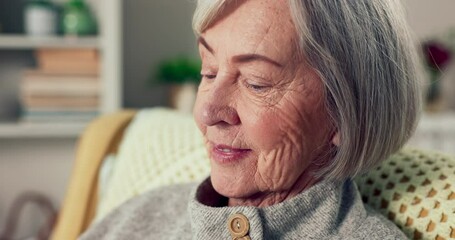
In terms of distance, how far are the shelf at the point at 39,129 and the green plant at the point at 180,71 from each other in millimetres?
408

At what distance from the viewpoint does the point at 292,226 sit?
100 cm

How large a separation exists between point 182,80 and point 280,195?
6.44 ft

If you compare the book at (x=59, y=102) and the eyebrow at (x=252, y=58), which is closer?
the eyebrow at (x=252, y=58)

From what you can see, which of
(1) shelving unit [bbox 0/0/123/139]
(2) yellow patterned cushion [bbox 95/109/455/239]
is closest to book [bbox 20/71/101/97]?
(1) shelving unit [bbox 0/0/123/139]

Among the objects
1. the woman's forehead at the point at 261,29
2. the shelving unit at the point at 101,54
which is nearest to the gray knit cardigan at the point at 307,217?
the woman's forehead at the point at 261,29

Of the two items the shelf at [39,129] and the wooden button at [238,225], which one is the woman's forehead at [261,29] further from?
the shelf at [39,129]

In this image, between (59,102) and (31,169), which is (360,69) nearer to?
(59,102)

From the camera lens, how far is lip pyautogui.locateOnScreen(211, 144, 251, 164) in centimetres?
99

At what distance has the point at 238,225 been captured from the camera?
981mm

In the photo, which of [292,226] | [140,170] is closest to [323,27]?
[292,226]

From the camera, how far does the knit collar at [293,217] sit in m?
0.98

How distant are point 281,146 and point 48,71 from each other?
2.03m

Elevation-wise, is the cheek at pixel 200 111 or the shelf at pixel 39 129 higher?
the cheek at pixel 200 111

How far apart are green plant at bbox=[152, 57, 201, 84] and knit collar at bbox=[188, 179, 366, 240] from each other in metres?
1.93
